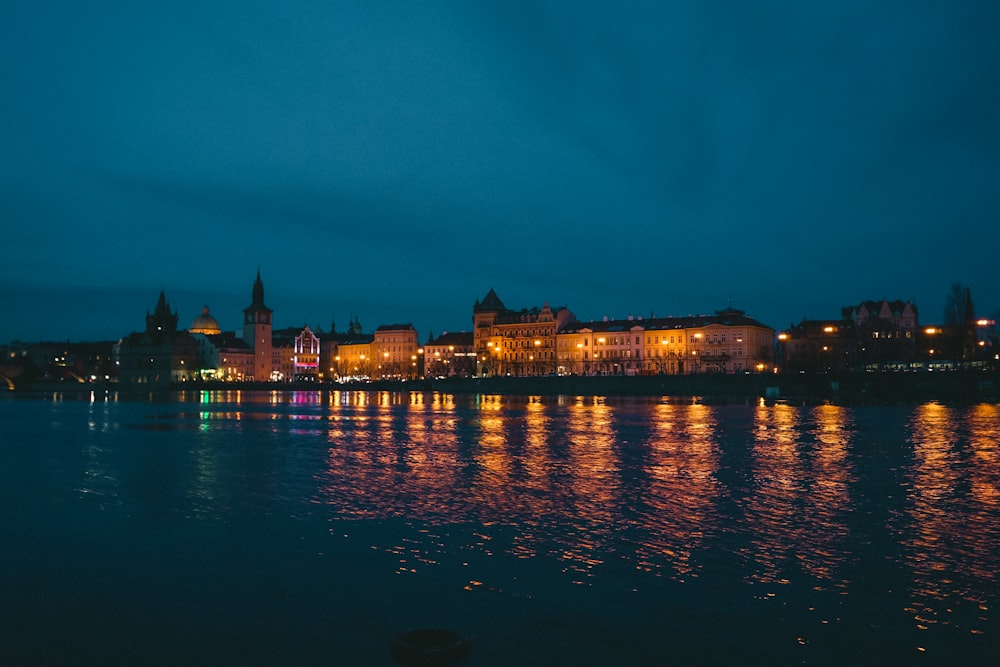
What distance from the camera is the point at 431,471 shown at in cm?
2330

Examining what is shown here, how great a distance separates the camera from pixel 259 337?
188 metres

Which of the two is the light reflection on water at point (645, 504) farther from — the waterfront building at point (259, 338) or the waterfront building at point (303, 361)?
the waterfront building at point (303, 361)

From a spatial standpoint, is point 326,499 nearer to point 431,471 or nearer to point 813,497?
point 431,471

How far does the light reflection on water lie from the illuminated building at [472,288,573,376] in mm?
118368

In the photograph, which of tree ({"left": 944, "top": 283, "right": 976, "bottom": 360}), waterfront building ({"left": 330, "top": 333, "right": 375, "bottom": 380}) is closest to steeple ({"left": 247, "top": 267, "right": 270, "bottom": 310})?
waterfront building ({"left": 330, "top": 333, "right": 375, "bottom": 380})

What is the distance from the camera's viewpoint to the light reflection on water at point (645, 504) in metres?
11.0

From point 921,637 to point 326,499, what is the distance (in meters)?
12.7

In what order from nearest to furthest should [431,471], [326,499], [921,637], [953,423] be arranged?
[921,637] < [326,499] < [431,471] < [953,423]

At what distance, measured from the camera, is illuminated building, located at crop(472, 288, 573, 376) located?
511 ft

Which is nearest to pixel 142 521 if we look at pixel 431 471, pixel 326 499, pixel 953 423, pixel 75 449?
pixel 326 499

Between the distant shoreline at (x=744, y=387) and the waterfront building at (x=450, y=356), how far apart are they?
2742cm

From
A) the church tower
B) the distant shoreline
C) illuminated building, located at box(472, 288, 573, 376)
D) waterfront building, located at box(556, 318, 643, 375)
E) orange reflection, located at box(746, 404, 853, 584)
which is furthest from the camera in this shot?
the church tower

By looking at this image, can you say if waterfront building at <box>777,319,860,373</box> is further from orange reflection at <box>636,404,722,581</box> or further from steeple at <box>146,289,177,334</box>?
steeple at <box>146,289,177,334</box>

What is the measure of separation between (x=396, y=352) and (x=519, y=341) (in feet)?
118
